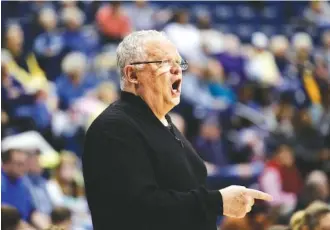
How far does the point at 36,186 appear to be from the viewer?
6.46 m

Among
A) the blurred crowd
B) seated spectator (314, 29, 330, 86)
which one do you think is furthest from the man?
seated spectator (314, 29, 330, 86)

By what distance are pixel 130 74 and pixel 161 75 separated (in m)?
0.11

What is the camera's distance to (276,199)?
8156 mm

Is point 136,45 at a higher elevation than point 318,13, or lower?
higher

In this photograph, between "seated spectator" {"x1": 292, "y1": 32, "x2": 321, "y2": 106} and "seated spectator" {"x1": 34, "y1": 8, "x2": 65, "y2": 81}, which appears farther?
"seated spectator" {"x1": 292, "y1": 32, "x2": 321, "y2": 106}

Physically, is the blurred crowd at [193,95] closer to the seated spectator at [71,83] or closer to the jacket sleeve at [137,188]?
the seated spectator at [71,83]

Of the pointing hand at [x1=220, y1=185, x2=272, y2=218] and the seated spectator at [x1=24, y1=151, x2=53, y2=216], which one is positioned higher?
the pointing hand at [x1=220, y1=185, x2=272, y2=218]

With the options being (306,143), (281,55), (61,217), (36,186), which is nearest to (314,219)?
(61,217)

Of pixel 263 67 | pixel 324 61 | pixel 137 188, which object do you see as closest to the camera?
pixel 137 188

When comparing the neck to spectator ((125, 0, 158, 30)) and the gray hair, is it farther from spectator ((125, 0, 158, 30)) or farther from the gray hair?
spectator ((125, 0, 158, 30))

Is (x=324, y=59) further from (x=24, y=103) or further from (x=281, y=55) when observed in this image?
(x=24, y=103)

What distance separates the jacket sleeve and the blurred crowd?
2.51m

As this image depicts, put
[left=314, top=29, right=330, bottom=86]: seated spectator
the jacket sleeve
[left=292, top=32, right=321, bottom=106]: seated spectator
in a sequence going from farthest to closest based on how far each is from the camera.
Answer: [left=314, top=29, right=330, bottom=86]: seated spectator → [left=292, top=32, right=321, bottom=106]: seated spectator → the jacket sleeve

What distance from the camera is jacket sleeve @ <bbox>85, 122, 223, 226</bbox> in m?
2.58
